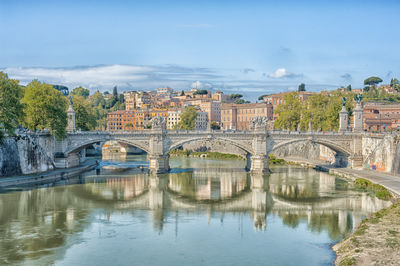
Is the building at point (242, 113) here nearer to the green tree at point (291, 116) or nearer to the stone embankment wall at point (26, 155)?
the green tree at point (291, 116)

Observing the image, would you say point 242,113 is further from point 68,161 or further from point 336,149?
point 68,161

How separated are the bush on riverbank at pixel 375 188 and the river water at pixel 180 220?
58 cm

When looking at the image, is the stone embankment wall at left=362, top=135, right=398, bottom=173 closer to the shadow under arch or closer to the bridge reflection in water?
the shadow under arch

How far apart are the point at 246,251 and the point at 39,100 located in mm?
28372

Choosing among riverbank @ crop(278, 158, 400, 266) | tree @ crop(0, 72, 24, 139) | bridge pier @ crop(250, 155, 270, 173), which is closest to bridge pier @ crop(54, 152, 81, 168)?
tree @ crop(0, 72, 24, 139)

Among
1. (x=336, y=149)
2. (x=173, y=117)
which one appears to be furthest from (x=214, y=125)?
(x=336, y=149)

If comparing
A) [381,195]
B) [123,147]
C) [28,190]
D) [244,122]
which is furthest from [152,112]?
[381,195]

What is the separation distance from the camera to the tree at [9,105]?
35719mm

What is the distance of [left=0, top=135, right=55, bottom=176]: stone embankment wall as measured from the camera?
37781 mm

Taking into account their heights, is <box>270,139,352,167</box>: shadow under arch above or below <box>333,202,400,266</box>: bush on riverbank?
above

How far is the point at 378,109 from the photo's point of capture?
74.4 meters

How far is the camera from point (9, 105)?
3697 cm

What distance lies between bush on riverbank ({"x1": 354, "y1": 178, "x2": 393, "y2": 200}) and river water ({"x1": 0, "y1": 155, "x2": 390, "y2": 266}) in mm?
576

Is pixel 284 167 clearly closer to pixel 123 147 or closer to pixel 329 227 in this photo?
pixel 329 227
